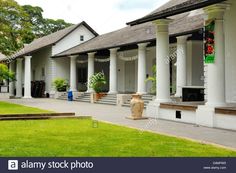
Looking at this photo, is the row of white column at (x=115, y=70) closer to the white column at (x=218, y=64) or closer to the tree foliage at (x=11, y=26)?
the tree foliage at (x=11, y=26)

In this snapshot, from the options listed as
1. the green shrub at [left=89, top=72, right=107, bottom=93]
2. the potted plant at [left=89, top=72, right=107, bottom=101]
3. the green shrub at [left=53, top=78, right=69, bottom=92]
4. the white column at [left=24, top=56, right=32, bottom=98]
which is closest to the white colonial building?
the white column at [left=24, top=56, right=32, bottom=98]

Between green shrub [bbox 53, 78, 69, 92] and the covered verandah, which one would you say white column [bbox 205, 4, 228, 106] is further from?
green shrub [bbox 53, 78, 69, 92]

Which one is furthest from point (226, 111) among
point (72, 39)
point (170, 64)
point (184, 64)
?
point (72, 39)

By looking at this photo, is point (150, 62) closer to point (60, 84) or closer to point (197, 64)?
point (197, 64)

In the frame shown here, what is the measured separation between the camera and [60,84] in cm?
3631

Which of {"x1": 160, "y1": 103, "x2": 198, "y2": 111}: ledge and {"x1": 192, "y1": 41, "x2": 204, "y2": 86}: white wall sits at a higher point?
{"x1": 192, "y1": 41, "x2": 204, "y2": 86}: white wall

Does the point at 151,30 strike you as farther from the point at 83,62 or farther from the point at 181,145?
the point at 181,145

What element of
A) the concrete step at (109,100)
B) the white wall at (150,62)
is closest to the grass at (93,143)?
the concrete step at (109,100)

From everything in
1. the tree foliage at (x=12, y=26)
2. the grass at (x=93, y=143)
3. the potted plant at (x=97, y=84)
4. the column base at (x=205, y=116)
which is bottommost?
the grass at (x=93, y=143)

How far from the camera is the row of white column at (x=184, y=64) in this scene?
13.1 m

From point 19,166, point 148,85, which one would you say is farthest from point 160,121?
point 148,85

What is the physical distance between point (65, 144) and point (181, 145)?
2552mm

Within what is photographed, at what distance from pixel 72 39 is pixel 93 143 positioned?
31.1 metres

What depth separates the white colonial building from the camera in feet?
43.2
